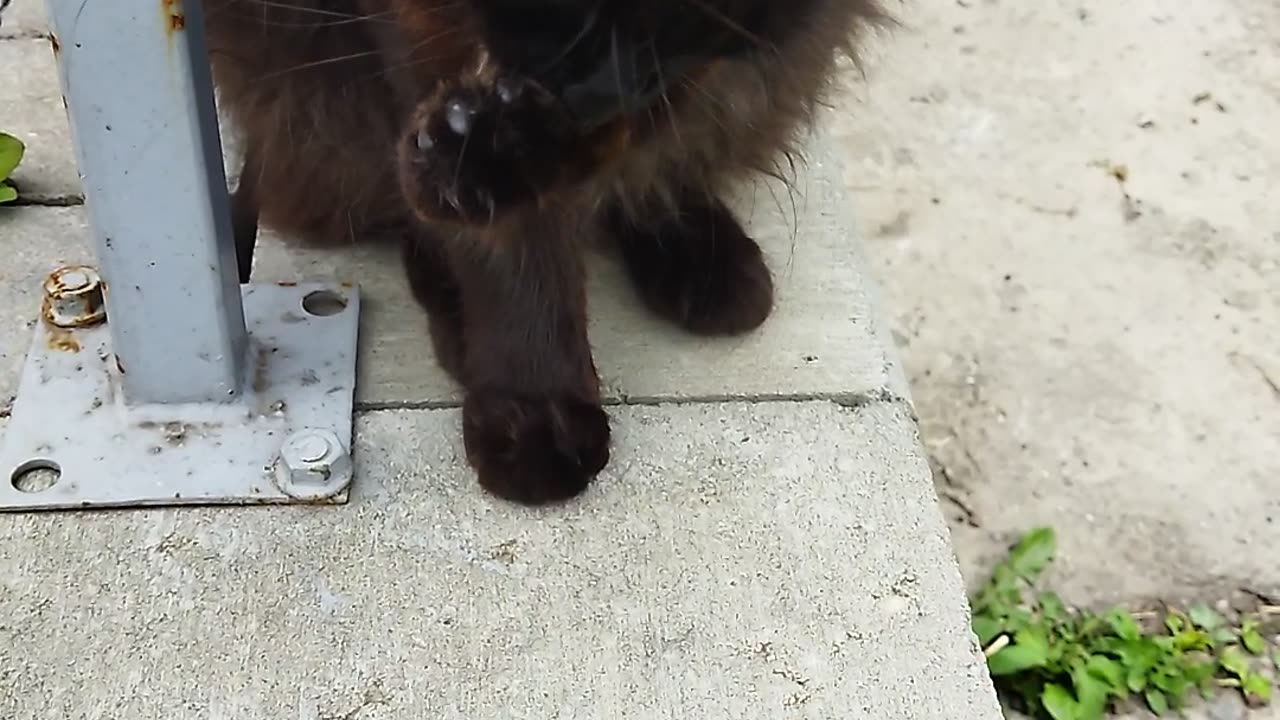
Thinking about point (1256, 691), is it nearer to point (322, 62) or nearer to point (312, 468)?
point (312, 468)

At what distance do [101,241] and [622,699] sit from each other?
1.92 ft

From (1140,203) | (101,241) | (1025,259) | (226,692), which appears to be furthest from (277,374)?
(1140,203)

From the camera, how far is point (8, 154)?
4.97 ft

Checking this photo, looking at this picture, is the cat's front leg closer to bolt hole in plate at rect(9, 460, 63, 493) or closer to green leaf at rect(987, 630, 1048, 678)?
bolt hole in plate at rect(9, 460, 63, 493)

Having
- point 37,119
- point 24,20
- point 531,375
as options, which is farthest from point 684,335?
point 24,20

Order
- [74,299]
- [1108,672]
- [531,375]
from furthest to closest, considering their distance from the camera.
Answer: [1108,672] < [74,299] < [531,375]

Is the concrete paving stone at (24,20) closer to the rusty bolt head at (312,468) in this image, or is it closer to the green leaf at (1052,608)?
the rusty bolt head at (312,468)

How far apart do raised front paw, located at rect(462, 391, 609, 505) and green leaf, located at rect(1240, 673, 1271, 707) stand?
31.8 inches

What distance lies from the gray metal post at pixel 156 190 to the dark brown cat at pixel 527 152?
107 mm

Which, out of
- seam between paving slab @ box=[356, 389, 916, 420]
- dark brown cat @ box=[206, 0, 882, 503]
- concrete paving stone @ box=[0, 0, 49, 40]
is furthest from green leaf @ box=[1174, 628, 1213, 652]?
concrete paving stone @ box=[0, 0, 49, 40]

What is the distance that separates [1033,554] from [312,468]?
0.86 m

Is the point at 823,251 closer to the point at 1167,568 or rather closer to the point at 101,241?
the point at 1167,568

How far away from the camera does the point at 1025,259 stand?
6.73ft

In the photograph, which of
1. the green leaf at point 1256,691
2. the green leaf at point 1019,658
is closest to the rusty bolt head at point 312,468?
the green leaf at point 1019,658
